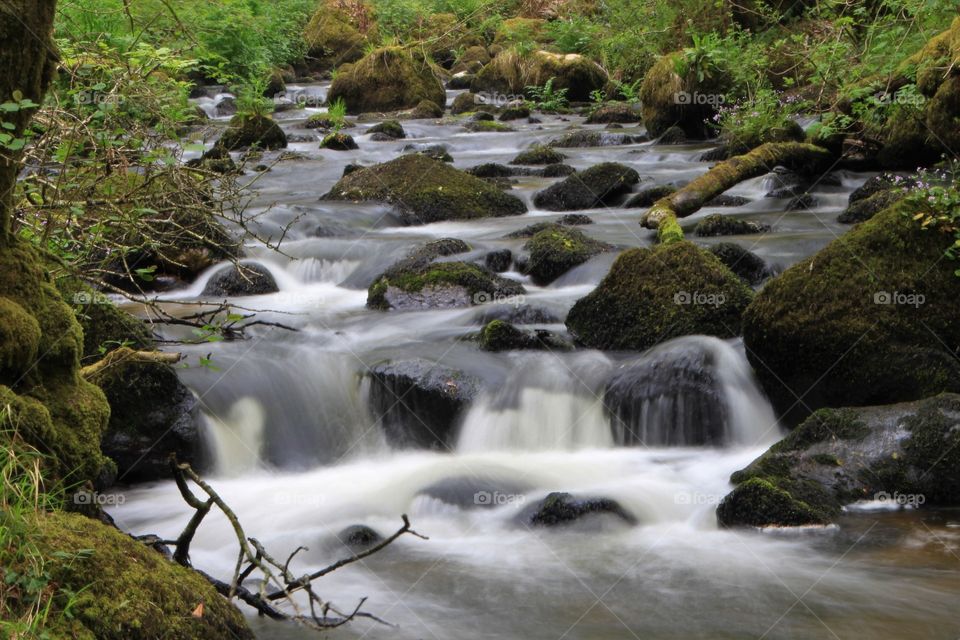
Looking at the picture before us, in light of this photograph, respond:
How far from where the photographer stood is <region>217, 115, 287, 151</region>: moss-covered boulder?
51.2 ft

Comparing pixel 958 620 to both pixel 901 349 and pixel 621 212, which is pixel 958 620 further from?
pixel 621 212

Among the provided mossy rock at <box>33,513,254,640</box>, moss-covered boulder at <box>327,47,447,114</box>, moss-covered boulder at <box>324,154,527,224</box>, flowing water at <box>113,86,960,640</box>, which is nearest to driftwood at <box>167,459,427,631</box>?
mossy rock at <box>33,513,254,640</box>

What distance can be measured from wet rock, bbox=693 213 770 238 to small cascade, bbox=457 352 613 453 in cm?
369

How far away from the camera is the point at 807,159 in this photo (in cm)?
1226

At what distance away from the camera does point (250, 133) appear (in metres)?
16.0

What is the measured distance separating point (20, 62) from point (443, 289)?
5835 mm

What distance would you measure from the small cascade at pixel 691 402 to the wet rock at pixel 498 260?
9.85 ft

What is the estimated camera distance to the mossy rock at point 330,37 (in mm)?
29469

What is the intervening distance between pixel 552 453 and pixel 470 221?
591 cm
